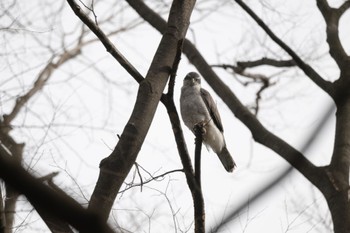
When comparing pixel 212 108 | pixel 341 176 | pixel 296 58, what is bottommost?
pixel 341 176

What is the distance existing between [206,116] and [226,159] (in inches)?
26.0

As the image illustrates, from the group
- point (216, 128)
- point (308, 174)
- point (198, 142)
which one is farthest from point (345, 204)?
point (198, 142)

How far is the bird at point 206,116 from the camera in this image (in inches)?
226

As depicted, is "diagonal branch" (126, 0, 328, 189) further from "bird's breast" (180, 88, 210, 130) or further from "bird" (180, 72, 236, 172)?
"bird's breast" (180, 88, 210, 130)

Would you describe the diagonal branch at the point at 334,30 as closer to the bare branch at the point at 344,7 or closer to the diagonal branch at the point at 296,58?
the bare branch at the point at 344,7

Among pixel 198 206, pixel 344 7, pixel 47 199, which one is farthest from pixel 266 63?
pixel 47 199

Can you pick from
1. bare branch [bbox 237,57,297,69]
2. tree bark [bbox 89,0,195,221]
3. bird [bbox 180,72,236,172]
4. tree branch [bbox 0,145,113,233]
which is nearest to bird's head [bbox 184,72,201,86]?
bird [bbox 180,72,236,172]

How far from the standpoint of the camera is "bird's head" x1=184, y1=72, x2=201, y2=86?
20.3ft

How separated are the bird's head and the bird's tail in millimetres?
930

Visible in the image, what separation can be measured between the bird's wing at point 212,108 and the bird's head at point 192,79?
19cm

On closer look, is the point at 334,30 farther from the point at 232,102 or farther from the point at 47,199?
the point at 47,199

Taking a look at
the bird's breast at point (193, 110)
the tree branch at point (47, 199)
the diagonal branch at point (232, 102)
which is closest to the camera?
the tree branch at point (47, 199)

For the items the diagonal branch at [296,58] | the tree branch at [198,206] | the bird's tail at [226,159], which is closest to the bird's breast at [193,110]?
the bird's tail at [226,159]

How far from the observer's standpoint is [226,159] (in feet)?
19.7
